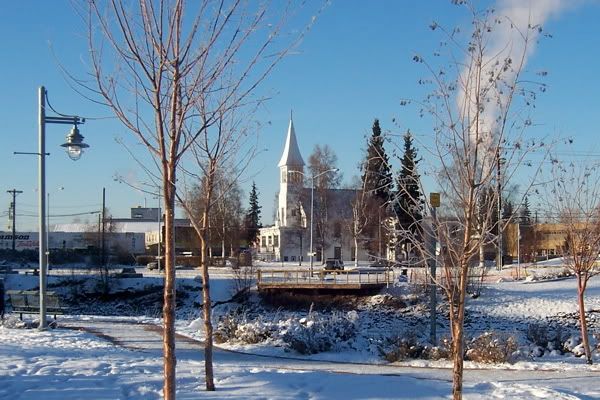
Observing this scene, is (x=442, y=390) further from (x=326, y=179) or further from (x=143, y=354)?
(x=326, y=179)

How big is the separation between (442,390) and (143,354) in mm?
6691

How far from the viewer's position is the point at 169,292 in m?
7.31

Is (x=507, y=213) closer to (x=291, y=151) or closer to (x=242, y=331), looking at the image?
(x=242, y=331)

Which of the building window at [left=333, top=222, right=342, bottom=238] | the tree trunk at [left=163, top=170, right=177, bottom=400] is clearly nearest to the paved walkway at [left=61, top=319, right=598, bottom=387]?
the tree trunk at [left=163, top=170, right=177, bottom=400]

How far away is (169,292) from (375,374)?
22.7ft

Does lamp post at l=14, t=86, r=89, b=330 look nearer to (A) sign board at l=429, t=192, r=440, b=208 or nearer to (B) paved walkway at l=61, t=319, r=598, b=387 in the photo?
(B) paved walkway at l=61, t=319, r=598, b=387

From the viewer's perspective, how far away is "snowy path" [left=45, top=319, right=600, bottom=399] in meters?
10.9

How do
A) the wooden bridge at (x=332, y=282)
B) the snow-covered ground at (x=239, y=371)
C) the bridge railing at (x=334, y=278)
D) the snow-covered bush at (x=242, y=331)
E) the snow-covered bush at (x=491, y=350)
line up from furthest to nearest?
1. the bridge railing at (x=334, y=278)
2. the wooden bridge at (x=332, y=282)
3. the snow-covered bush at (x=242, y=331)
4. the snow-covered bush at (x=491, y=350)
5. the snow-covered ground at (x=239, y=371)

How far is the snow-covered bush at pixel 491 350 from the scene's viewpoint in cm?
1645

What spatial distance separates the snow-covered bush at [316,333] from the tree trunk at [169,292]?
10776 mm

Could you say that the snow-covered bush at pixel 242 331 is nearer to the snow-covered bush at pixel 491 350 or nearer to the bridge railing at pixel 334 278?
the snow-covered bush at pixel 491 350

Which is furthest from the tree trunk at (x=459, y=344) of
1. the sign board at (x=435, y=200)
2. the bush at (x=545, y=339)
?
the bush at (x=545, y=339)

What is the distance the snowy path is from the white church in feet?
152

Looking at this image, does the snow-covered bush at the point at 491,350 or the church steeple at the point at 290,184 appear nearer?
the snow-covered bush at the point at 491,350
